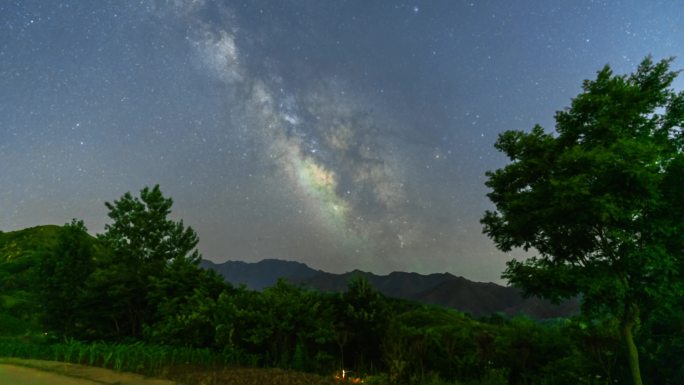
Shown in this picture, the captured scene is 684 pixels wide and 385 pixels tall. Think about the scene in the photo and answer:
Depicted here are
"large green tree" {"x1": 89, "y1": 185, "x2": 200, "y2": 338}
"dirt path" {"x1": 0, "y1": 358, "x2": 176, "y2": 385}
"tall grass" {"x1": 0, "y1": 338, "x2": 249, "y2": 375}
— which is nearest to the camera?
"dirt path" {"x1": 0, "y1": 358, "x2": 176, "y2": 385}

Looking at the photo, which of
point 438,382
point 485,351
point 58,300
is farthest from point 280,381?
point 58,300

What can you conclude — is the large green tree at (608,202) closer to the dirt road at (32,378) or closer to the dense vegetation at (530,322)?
the dense vegetation at (530,322)

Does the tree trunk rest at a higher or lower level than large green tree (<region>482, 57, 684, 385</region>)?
lower

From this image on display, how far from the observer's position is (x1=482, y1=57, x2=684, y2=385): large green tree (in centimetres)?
1066

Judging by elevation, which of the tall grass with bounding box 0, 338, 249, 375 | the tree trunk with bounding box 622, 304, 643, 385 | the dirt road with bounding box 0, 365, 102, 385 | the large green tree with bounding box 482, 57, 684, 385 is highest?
the large green tree with bounding box 482, 57, 684, 385

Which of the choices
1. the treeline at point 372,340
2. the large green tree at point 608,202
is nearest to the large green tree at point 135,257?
the treeline at point 372,340

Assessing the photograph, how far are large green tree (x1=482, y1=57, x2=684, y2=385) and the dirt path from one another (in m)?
10.0

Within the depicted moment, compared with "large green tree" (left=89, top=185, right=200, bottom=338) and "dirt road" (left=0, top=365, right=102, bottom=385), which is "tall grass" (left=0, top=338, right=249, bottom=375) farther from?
"large green tree" (left=89, top=185, right=200, bottom=338)

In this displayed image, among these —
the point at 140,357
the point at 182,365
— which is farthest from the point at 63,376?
the point at 182,365

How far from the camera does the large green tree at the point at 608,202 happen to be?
10.7 metres

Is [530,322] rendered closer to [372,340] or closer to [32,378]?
[372,340]

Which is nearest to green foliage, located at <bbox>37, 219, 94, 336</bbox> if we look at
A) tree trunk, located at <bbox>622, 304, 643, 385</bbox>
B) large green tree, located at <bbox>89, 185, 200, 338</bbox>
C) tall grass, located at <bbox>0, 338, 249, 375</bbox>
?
large green tree, located at <bbox>89, 185, 200, 338</bbox>

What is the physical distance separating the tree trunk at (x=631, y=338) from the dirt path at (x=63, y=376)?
36.2ft

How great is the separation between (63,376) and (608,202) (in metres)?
12.3
